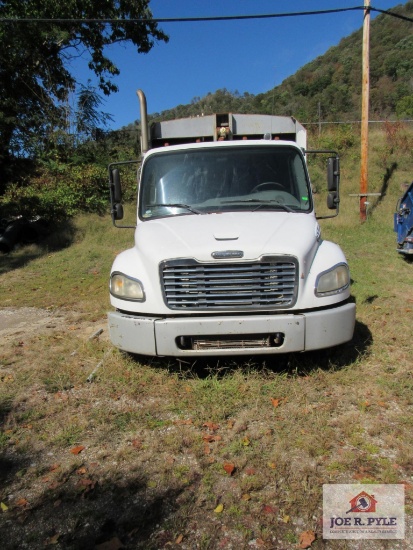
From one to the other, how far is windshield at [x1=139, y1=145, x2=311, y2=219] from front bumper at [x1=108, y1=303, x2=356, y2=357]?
1.30m

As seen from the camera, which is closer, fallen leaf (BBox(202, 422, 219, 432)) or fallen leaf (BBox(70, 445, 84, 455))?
fallen leaf (BBox(70, 445, 84, 455))

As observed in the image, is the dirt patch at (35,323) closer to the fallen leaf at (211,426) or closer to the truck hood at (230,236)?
the truck hood at (230,236)

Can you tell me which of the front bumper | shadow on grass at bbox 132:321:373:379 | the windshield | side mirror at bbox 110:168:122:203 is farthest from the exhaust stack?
the front bumper

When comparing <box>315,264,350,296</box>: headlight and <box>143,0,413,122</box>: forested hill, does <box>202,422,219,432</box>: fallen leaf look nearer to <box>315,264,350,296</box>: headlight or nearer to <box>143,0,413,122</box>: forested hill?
<box>315,264,350,296</box>: headlight

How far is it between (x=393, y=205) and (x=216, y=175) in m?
11.8

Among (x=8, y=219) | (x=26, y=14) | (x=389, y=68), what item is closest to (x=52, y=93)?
(x=26, y=14)

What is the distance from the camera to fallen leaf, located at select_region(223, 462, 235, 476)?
2.56 metres

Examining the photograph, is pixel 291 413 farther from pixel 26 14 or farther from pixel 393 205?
pixel 26 14

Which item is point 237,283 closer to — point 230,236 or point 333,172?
point 230,236

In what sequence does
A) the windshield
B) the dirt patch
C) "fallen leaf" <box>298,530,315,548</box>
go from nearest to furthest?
"fallen leaf" <box>298,530,315,548</box>
the windshield
the dirt patch

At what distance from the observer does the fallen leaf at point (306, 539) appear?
2.03 meters

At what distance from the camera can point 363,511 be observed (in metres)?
2.26

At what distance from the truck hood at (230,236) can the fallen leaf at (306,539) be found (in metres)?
1.91

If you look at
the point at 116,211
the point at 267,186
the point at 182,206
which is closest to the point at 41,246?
the point at 116,211
